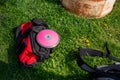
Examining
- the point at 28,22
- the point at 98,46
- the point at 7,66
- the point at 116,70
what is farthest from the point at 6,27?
A: the point at 116,70

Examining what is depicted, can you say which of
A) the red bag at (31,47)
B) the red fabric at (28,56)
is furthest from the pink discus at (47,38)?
the red fabric at (28,56)

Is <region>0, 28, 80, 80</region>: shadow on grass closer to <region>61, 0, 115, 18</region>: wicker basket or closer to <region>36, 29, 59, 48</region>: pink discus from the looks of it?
<region>36, 29, 59, 48</region>: pink discus

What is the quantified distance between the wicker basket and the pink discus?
84 cm

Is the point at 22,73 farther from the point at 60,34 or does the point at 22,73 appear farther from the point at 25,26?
the point at 60,34

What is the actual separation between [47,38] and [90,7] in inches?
42.1

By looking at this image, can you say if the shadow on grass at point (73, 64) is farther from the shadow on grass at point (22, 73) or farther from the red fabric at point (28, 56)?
the red fabric at point (28, 56)

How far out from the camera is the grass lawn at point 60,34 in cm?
407

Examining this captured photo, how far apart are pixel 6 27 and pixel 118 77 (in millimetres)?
1889

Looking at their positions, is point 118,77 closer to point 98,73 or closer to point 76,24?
point 98,73

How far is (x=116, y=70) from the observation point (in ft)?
12.9

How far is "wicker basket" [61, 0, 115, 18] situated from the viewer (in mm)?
4770

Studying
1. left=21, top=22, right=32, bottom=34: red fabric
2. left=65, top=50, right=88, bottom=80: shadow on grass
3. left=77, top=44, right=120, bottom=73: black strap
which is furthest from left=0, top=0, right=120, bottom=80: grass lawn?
left=21, top=22, right=32, bottom=34: red fabric

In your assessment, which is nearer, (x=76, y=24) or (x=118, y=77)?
(x=118, y=77)

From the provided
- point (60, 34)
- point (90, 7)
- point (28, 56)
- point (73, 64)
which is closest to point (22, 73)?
point (28, 56)
